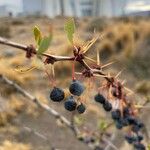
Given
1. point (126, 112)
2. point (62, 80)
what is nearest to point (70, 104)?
point (126, 112)

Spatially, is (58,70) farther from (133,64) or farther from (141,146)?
(141,146)

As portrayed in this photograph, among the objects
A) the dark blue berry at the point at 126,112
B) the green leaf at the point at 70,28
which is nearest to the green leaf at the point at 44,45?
the green leaf at the point at 70,28

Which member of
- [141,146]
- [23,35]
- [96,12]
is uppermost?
[141,146]

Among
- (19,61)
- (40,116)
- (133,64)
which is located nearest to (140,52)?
(133,64)

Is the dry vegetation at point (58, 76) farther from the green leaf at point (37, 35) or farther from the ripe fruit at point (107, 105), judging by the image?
the ripe fruit at point (107, 105)

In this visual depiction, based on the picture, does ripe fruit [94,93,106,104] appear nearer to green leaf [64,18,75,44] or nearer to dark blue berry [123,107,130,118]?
dark blue berry [123,107,130,118]

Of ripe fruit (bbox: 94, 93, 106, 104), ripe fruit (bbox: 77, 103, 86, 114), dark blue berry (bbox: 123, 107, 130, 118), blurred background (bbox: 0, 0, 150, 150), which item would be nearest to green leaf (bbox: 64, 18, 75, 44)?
blurred background (bbox: 0, 0, 150, 150)

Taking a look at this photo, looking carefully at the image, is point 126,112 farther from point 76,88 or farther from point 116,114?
point 76,88

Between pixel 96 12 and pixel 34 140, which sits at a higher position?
pixel 34 140
